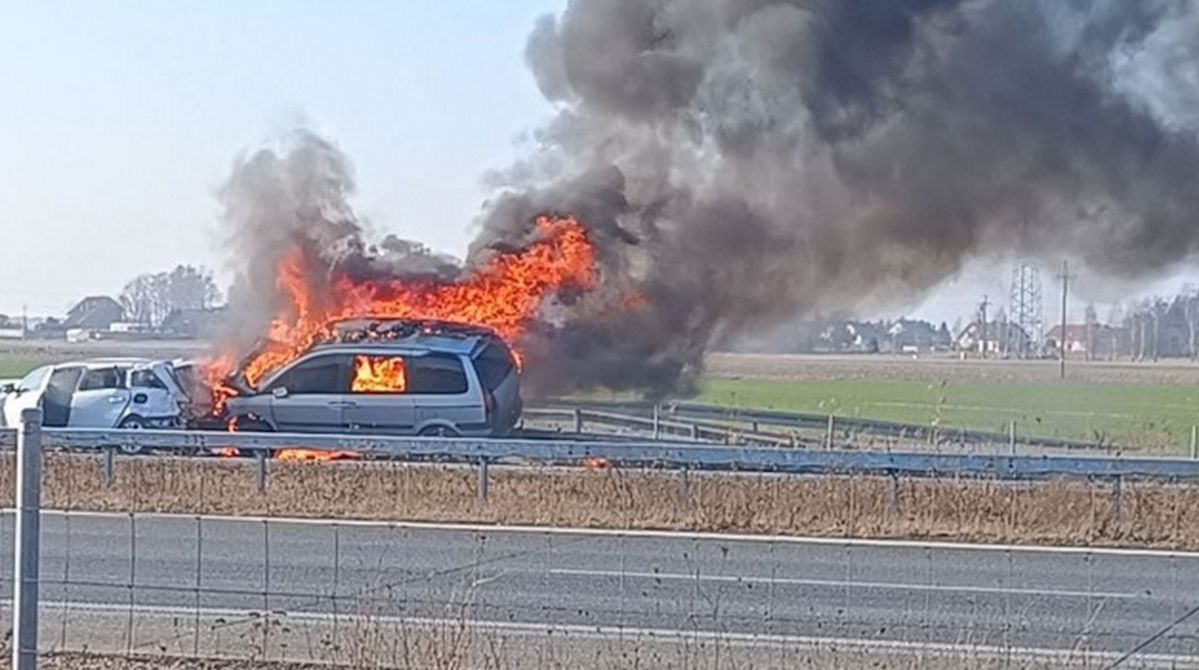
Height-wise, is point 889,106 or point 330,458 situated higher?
point 889,106

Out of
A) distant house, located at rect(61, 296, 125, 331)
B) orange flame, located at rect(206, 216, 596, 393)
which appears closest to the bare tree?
distant house, located at rect(61, 296, 125, 331)

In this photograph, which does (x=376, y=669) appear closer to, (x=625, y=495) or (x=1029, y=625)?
(x=1029, y=625)

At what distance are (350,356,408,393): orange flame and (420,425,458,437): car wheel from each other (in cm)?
64

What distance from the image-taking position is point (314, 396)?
23344 millimetres

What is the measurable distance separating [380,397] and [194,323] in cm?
1752

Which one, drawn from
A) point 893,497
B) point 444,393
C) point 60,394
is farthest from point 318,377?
point 893,497

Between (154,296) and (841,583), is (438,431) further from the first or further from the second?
(154,296)

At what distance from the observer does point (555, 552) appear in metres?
14.2

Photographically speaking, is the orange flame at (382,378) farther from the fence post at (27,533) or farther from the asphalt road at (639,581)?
the fence post at (27,533)

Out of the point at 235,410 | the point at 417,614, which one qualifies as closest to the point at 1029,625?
the point at 417,614

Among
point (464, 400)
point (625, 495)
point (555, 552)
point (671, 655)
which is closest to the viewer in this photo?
point (671, 655)

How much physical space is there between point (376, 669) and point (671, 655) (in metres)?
1.84

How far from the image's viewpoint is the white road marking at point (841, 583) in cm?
1230

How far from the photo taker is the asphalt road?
1084cm
